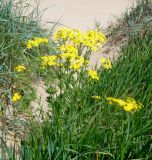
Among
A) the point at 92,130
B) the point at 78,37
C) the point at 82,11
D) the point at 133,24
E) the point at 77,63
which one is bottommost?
the point at 92,130

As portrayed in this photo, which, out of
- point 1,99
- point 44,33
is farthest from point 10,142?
point 44,33

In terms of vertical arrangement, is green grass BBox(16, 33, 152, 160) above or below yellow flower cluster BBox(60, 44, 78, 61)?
below

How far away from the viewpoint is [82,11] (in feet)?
20.7

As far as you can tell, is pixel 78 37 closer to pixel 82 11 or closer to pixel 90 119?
pixel 90 119

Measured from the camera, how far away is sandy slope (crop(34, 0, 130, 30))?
5898mm

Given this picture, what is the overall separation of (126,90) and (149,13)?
2317 millimetres

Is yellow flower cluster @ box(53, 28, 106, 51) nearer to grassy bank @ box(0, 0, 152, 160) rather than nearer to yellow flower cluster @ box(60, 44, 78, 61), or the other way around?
grassy bank @ box(0, 0, 152, 160)

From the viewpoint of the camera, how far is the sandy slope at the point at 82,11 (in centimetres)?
590

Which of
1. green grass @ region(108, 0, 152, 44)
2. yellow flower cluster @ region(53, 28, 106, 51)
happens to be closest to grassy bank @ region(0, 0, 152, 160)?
yellow flower cluster @ region(53, 28, 106, 51)

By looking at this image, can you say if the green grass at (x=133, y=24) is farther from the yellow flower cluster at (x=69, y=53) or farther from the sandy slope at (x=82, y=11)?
the yellow flower cluster at (x=69, y=53)

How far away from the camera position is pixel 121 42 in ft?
17.4

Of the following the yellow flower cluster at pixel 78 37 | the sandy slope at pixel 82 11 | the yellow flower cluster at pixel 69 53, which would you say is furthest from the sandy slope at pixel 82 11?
the yellow flower cluster at pixel 69 53

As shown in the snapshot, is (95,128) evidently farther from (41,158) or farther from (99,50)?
(99,50)

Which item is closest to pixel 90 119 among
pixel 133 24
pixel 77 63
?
pixel 77 63
